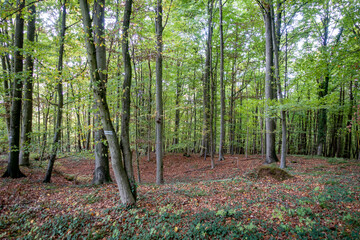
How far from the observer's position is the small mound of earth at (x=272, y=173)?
297 inches

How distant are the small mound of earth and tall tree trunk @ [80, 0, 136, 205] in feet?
19.5

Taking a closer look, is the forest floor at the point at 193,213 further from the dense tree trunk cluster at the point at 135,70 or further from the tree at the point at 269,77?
the tree at the point at 269,77

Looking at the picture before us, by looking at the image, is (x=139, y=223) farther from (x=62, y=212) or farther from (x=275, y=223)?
(x=275, y=223)

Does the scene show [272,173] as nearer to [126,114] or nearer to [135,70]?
[126,114]

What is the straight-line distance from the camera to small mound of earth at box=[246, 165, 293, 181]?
755 cm

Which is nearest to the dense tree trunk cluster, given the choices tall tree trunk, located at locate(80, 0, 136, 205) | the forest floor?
tall tree trunk, located at locate(80, 0, 136, 205)

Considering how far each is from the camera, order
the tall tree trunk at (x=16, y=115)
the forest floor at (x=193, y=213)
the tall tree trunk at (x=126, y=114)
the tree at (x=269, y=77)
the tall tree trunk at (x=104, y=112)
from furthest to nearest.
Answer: the tree at (x=269, y=77)
the tall tree trunk at (x=16, y=115)
the tall tree trunk at (x=126, y=114)
the tall tree trunk at (x=104, y=112)
the forest floor at (x=193, y=213)

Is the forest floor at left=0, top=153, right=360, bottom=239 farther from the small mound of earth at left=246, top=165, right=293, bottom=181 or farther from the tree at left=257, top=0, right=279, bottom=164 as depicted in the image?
the tree at left=257, top=0, right=279, bottom=164

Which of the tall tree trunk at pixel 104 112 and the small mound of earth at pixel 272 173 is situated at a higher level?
the tall tree trunk at pixel 104 112

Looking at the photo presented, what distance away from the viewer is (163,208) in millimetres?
4703

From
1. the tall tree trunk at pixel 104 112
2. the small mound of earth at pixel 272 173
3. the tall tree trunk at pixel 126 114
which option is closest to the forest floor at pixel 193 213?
the tall tree trunk at pixel 104 112

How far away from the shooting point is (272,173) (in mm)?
7812

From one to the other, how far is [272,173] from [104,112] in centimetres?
744

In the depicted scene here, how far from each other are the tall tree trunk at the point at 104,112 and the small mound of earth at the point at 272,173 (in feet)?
19.5
